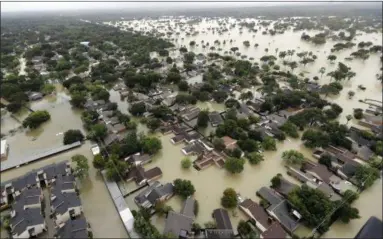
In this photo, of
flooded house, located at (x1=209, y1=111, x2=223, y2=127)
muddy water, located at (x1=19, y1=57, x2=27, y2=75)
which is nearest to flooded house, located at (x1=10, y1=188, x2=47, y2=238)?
flooded house, located at (x1=209, y1=111, x2=223, y2=127)

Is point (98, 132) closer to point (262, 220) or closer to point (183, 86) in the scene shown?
point (183, 86)

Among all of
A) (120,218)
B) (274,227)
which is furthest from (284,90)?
(120,218)

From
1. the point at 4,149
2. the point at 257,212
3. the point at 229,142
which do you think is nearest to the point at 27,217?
the point at 4,149

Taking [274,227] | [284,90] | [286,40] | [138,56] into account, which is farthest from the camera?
[286,40]

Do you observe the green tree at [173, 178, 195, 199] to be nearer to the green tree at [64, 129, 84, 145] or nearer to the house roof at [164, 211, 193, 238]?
the house roof at [164, 211, 193, 238]

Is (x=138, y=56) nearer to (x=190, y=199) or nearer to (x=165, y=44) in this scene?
(x=165, y=44)

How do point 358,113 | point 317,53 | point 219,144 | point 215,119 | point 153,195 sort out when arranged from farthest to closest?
point 317,53
point 358,113
point 215,119
point 219,144
point 153,195
